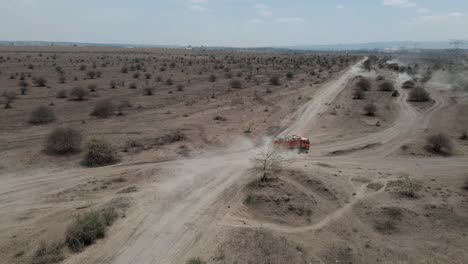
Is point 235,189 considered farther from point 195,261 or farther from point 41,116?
point 41,116

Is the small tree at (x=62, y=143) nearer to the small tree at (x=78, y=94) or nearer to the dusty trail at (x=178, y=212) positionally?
the dusty trail at (x=178, y=212)

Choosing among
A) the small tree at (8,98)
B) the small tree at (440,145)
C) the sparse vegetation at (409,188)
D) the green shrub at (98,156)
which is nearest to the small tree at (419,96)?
the small tree at (440,145)

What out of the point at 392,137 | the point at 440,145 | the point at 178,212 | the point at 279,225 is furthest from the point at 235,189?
the point at 392,137

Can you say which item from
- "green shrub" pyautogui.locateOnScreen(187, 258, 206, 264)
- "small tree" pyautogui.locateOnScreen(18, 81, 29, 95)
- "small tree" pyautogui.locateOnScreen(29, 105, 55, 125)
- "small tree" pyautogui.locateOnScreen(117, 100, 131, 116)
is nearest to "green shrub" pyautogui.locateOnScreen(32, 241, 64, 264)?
"green shrub" pyautogui.locateOnScreen(187, 258, 206, 264)

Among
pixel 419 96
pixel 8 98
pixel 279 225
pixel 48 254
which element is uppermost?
pixel 8 98

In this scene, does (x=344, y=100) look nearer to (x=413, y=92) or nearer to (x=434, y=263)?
(x=413, y=92)

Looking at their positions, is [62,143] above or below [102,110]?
below

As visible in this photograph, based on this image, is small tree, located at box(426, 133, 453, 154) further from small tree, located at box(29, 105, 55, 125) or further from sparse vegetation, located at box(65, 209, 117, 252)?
small tree, located at box(29, 105, 55, 125)
